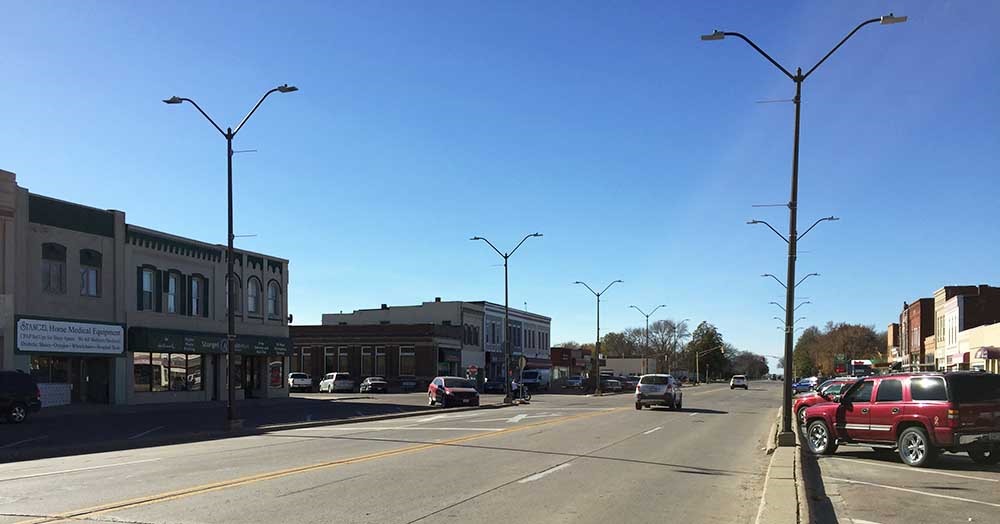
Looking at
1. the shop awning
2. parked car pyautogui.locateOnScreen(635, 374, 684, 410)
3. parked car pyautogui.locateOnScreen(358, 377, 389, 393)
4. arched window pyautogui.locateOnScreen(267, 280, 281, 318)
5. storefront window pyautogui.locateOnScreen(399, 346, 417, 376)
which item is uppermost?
arched window pyautogui.locateOnScreen(267, 280, 281, 318)

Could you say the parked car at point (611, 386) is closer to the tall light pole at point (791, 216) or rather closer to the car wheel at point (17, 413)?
the car wheel at point (17, 413)

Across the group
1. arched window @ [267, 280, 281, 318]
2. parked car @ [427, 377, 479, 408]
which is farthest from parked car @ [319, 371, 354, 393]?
parked car @ [427, 377, 479, 408]

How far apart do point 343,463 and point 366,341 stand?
64.7m

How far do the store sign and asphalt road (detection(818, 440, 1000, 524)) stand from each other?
31.3 metres

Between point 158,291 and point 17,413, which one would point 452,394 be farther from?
point 17,413

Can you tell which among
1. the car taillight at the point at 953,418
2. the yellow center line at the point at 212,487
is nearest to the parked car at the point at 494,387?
the yellow center line at the point at 212,487

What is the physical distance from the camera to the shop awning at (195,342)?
4169 centimetres

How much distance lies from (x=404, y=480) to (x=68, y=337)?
29.6m

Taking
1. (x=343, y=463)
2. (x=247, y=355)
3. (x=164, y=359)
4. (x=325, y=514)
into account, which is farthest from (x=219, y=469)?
(x=247, y=355)

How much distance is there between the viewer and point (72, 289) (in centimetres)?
3853

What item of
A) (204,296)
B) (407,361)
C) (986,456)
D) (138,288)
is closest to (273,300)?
(204,296)

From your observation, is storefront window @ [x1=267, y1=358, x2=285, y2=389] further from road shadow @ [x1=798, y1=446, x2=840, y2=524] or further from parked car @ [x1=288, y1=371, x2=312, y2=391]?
road shadow @ [x1=798, y1=446, x2=840, y2=524]

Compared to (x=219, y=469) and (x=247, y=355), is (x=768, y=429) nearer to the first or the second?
(x=219, y=469)

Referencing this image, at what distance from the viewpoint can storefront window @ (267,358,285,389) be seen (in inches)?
2179
